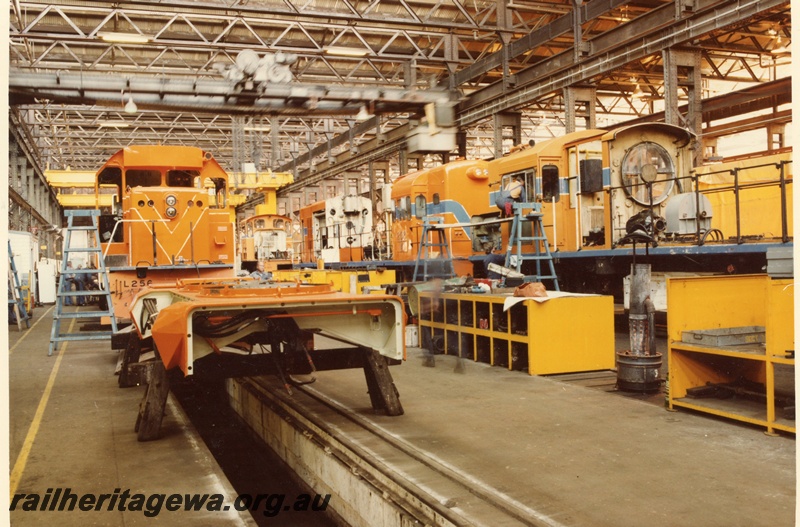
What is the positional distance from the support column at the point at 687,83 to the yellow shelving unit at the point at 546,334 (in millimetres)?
5358

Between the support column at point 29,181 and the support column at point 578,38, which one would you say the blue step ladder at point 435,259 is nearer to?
the support column at point 578,38

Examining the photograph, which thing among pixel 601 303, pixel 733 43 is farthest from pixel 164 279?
pixel 733 43

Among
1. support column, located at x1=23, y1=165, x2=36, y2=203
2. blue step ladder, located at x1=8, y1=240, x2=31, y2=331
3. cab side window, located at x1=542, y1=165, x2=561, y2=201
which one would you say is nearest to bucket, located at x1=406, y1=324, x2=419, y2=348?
cab side window, located at x1=542, y1=165, x2=561, y2=201

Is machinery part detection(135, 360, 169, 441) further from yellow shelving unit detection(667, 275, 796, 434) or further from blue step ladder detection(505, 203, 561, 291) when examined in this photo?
blue step ladder detection(505, 203, 561, 291)

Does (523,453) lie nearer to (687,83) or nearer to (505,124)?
(687,83)

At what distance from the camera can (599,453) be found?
13.4 feet

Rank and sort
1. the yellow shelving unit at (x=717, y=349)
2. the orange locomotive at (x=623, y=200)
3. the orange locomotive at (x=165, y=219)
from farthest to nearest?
1. the orange locomotive at (x=623, y=200)
2. the orange locomotive at (x=165, y=219)
3. the yellow shelving unit at (x=717, y=349)

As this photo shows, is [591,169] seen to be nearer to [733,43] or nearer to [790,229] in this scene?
[790,229]

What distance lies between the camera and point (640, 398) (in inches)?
224

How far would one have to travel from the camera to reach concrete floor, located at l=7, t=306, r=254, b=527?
349cm

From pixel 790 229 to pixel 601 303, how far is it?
3.93 metres

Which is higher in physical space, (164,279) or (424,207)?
(424,207)

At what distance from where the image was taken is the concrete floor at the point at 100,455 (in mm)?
3494

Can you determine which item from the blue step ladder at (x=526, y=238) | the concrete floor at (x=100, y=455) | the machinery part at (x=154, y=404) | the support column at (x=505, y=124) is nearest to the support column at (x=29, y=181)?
the support column at (x=505, y=124)
